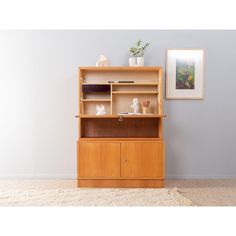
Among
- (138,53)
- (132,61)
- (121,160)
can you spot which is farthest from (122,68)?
(121,160)

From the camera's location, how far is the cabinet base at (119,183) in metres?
5.11

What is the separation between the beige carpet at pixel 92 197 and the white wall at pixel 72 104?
2.94ft

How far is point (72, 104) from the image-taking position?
18.7 ft

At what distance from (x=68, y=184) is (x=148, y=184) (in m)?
1.17

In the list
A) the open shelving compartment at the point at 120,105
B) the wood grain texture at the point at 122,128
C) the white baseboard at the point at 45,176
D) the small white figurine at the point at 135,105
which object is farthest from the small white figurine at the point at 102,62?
the white baseboard at the point at 45,176

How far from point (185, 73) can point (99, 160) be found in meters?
1.92

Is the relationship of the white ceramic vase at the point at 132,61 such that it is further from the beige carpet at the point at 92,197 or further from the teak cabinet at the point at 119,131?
the beige carpet at the point at 92,197

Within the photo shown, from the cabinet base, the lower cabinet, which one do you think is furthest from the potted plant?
the cabinet base

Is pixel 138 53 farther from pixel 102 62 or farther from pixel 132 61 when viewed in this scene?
pixel 102 62

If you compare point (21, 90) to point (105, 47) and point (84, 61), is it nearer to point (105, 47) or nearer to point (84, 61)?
point (84, 61)

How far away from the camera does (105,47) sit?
18.6ft

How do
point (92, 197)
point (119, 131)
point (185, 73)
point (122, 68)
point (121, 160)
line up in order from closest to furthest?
point (92, 197) → point (121, 160) → point (122, 68) → point (119, 131) → point (185, 73)

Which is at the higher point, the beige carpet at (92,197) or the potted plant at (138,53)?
the potted plant at (138,53)

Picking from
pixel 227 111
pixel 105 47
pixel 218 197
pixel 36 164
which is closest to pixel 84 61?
pixel 105 47
